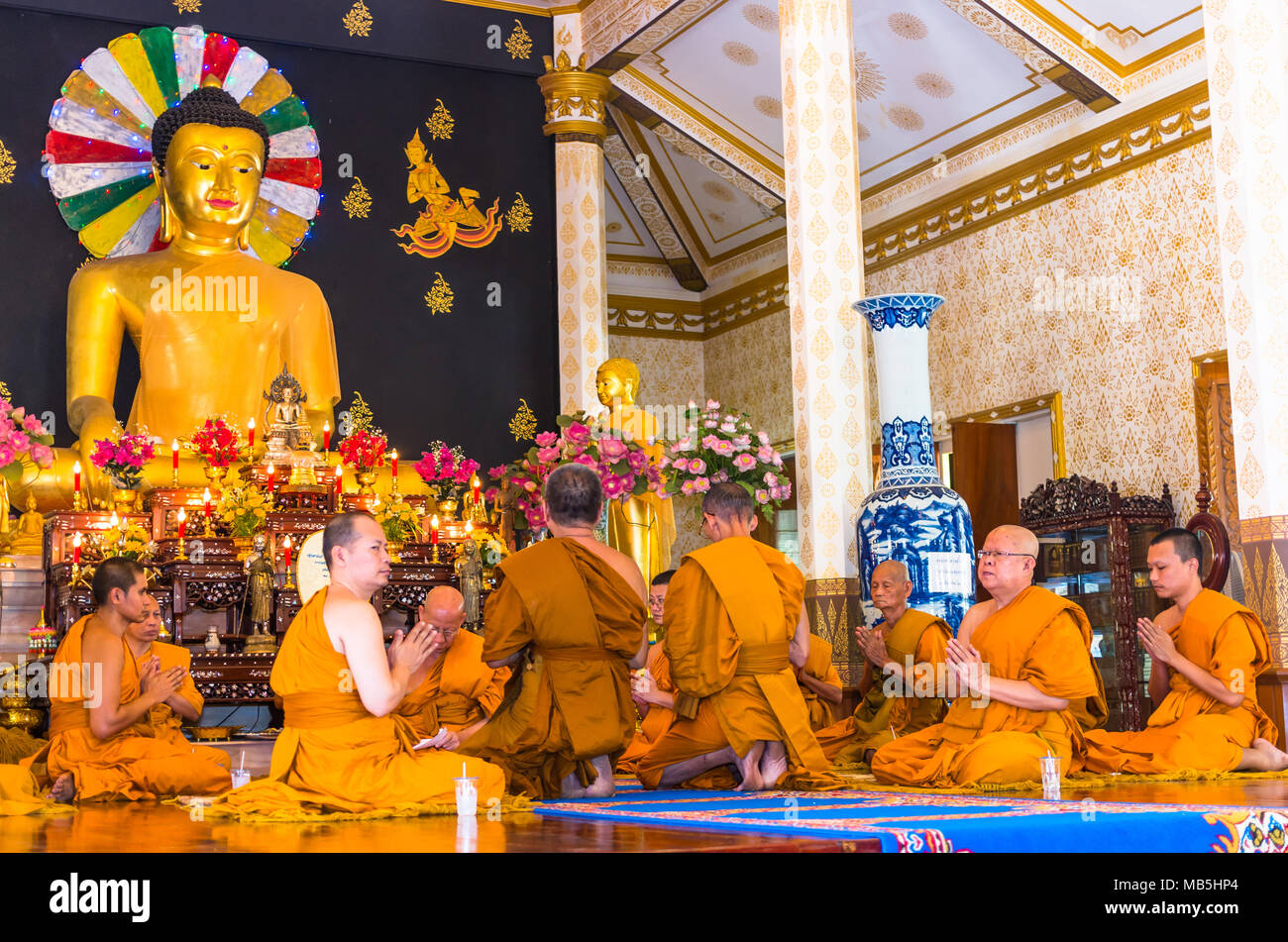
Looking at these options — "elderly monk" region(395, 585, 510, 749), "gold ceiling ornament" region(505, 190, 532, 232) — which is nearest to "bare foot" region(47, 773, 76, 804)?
"elderly monk" region(395, 585, 510, 749)

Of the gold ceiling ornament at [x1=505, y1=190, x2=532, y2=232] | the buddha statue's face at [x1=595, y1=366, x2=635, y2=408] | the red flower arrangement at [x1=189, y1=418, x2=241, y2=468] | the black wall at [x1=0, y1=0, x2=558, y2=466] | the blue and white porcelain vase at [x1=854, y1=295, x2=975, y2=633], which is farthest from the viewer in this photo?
the gold ceiling ornament at [x1=505, y1=190, x2=532, y2=232]

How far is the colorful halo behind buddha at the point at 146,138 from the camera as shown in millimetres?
9039

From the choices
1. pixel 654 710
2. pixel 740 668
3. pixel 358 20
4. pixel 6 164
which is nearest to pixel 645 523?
pixel 654 710

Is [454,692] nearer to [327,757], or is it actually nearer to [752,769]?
[752,769]

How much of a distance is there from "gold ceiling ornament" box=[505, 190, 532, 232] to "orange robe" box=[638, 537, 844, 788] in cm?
550

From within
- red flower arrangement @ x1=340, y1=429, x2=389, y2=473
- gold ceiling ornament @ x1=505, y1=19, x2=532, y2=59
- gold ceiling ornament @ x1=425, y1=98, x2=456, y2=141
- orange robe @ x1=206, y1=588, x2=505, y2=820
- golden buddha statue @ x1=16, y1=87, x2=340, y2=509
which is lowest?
orange robe @ x1=206, y1=588, x2=505, y2=820

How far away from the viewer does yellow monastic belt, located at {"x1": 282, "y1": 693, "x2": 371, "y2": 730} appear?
4.04m

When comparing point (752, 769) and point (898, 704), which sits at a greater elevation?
point (898, 704)

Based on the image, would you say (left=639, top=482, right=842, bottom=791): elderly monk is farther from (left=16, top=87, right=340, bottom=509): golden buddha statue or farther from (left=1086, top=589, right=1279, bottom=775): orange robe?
(left=16, top=87, right=340, bottom=509): golden buddha statue

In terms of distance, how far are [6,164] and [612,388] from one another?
3.88 metres

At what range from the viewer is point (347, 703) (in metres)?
4.05
